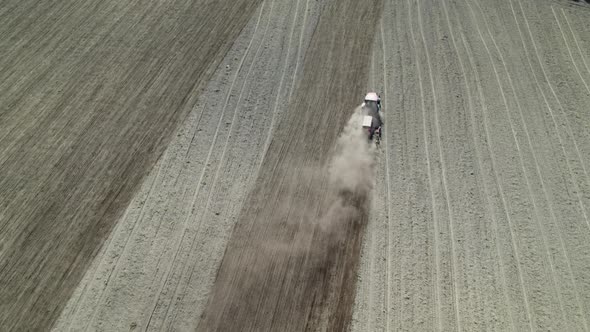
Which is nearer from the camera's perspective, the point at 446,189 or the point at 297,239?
the point at 297,239

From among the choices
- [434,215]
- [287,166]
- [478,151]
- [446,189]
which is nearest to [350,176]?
[287,166]

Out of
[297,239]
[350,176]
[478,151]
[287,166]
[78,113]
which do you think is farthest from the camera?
[78,113]

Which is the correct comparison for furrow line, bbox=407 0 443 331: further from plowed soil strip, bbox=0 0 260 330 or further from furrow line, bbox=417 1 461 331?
plowed soil strip, bbox=0 0 260 330

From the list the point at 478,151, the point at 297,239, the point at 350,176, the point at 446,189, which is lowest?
the point at 297,239

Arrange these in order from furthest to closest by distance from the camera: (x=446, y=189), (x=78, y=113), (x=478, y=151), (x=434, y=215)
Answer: (x=78, y=113) < (x=478, y=151) < (x=446, y=189) < (x=434, y=215)

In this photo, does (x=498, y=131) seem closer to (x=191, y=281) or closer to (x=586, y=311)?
(x=586, y=311)

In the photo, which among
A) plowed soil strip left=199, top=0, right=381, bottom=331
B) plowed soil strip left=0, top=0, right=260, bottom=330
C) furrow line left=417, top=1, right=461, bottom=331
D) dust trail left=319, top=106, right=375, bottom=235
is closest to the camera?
plowed soil strip left=199, top=0, right=381, bottom=331

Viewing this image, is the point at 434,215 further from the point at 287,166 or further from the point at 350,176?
the point at 287,166

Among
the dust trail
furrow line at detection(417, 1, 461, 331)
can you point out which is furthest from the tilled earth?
the dust trail

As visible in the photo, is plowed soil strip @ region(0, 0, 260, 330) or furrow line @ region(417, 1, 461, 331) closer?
furrow line @ region(417, 1, 461, 331)
